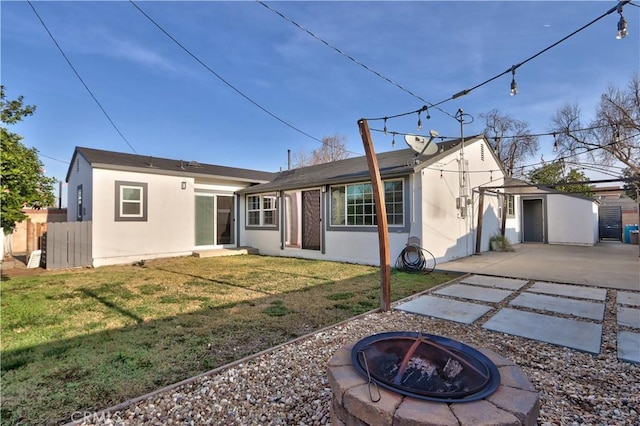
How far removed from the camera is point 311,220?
10.0m

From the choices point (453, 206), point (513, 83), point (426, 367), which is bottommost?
point (426, 367)

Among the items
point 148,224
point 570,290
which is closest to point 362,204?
point 570,290

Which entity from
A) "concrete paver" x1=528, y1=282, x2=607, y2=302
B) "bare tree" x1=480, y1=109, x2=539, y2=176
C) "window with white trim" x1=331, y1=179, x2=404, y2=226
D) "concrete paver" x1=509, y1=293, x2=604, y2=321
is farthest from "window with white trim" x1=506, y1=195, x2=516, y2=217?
"bare tree" x1=480, y1=109, x2=539, y2=176

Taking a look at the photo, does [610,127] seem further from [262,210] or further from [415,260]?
[262,210]

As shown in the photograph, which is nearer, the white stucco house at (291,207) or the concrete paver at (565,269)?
the concrete paver at (565,269)

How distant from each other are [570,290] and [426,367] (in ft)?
16.9

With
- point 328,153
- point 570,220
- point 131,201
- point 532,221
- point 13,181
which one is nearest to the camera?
point 13,181

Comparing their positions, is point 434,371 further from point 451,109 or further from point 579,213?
point 579,213

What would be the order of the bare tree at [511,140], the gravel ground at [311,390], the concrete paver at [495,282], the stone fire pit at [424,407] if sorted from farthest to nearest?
the bare tree at [511,140] → the concrete paver at [495,282] → the gravel ground at [311,390] → the stone fire pit at [424,407]

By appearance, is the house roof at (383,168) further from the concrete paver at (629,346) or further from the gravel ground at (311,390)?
the gravel ground at (311,390)

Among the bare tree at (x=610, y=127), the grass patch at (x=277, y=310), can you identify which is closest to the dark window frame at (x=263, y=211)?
the grass patch at (x=277, y=310)

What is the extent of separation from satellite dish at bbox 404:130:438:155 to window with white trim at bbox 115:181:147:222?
8.22 m

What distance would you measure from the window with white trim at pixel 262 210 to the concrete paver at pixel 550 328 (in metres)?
8.11

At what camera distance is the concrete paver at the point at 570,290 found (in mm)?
4895
